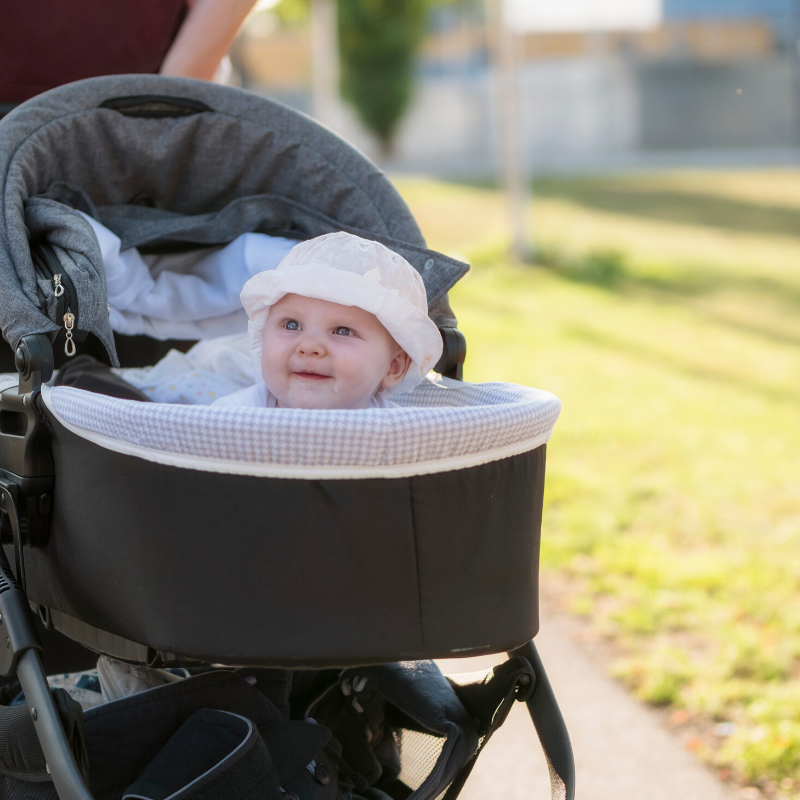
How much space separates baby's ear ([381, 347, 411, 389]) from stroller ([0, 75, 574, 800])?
118 mm

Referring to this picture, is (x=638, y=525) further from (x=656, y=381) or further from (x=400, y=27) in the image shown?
(x=400, y=27)

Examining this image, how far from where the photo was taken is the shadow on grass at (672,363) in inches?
226

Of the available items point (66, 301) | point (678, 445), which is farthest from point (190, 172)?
point (678, 445)

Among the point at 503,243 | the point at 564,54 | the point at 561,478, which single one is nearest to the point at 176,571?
the point at 561,478

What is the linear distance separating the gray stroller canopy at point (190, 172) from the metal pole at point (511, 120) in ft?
24.4

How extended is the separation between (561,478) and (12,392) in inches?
125

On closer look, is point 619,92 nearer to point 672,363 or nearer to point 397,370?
point 672,363

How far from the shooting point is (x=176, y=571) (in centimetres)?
136

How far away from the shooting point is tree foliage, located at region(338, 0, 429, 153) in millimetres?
23969

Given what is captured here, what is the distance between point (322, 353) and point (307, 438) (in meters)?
0.41

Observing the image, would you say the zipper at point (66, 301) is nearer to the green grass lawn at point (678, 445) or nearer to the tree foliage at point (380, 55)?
the green grass lawn at point (678, 445)

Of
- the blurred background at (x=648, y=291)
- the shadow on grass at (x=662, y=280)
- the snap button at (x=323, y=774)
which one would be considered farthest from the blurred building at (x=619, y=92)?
the snap button at (x=323, y=774)

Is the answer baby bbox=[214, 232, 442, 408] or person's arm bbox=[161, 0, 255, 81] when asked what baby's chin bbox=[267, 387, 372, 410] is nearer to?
baby bbox=[214, 232, 442, 408]

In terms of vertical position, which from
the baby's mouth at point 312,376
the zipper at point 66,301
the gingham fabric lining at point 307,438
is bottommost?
the baby's mouth at point 312,376
